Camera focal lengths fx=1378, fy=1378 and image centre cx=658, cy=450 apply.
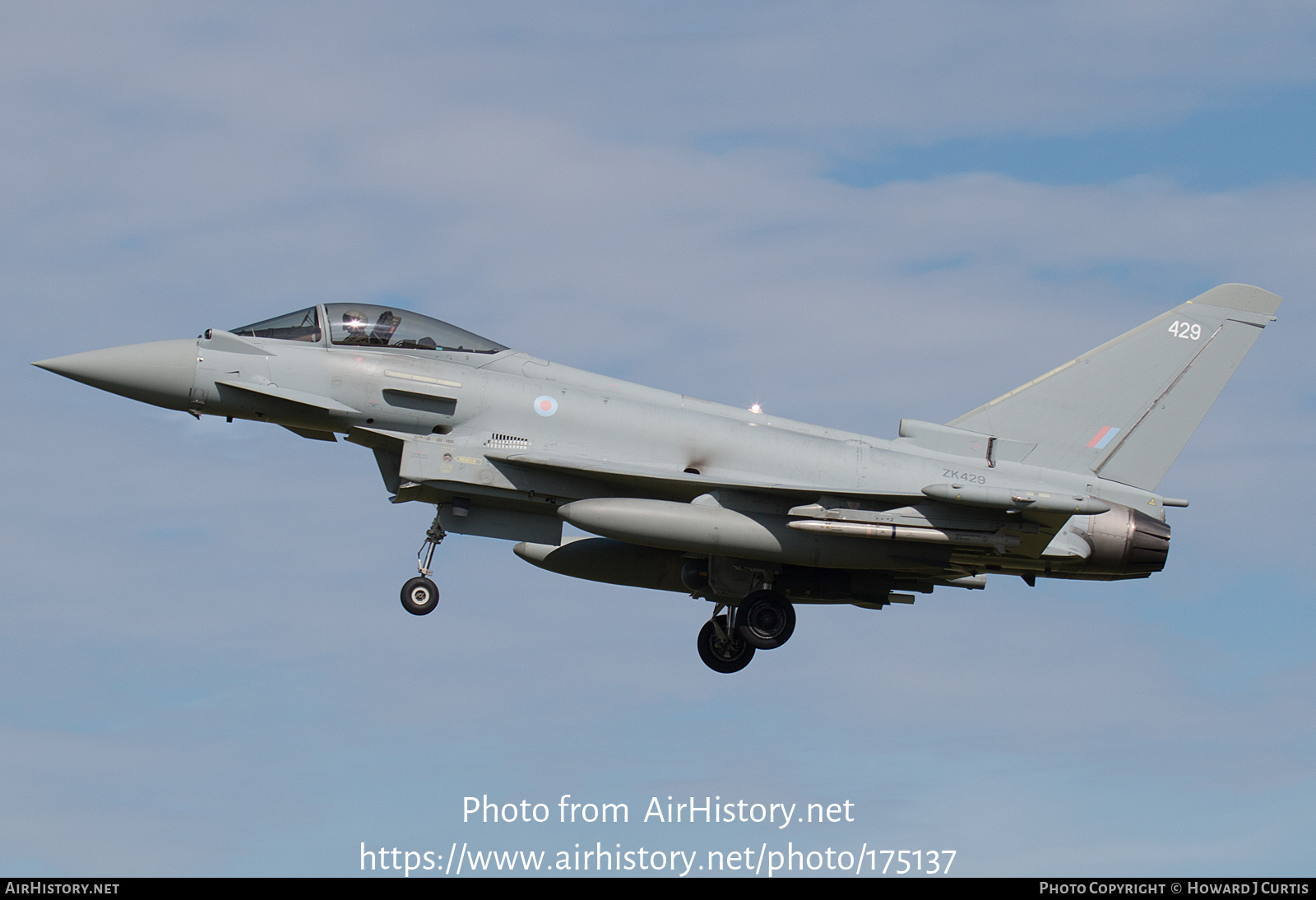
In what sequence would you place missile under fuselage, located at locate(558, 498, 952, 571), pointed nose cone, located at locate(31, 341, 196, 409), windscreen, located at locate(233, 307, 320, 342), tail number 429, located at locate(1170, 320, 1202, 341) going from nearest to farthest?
missile under fuselage, located at locate(558, 498, 952, 571), pointed nose cone, located at locate(31, 341, 196, 409), windscreen, located at locate(233, 307, 320, 342), tail number 429, located at locate(1170, 320, 1202, 341)

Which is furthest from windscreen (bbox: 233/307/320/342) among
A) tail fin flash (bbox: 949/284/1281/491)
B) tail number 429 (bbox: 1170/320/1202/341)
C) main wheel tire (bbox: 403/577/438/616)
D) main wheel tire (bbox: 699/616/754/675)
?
tail number 429 (bbox: 1170/320/1202/341)

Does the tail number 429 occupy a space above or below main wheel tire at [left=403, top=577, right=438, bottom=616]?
above

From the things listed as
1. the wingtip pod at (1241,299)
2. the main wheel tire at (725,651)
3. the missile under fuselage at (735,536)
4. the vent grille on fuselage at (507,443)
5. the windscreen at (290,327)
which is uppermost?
the wingtip pod at (1241,299)

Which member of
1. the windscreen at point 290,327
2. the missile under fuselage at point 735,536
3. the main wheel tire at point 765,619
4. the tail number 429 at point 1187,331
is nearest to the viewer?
the missile under fuselage at point 735,536

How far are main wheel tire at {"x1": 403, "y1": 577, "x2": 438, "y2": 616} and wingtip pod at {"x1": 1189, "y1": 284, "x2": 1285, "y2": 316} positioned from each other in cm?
1143

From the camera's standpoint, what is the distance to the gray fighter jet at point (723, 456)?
1667 centimetres

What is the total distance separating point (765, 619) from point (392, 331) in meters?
6.14

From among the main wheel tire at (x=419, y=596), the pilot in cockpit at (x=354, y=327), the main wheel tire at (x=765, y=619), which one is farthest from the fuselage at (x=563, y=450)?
the main wheel tire at (x=765, y=619)

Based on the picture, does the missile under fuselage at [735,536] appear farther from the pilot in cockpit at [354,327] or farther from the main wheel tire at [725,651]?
the pilot in cockpit at [354,327]

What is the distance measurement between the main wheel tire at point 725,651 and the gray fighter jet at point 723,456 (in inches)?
17.8

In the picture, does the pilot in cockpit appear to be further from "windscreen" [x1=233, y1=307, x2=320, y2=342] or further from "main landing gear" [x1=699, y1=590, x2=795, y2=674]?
"main landing gear" [x1=699, y1=590, x2=795, y2=674]

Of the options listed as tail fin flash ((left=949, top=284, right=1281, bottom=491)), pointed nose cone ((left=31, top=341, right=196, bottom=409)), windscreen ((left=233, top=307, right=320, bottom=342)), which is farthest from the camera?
tail fin flash ((left=949, top=284, right=1281, bottom=491))

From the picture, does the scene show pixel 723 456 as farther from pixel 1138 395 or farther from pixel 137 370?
pixel 137 370

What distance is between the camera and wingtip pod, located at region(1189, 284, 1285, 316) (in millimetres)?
19641
